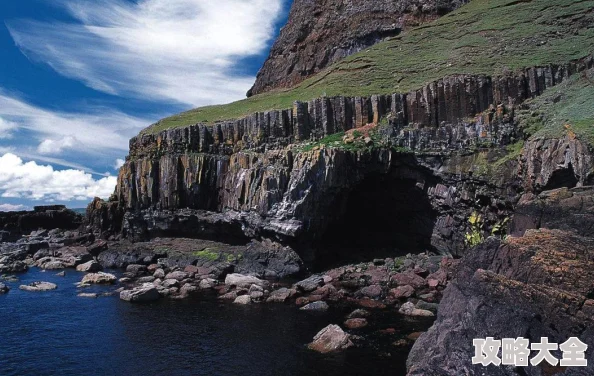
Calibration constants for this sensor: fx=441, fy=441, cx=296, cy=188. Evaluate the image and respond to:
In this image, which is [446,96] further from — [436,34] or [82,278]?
[82,278]

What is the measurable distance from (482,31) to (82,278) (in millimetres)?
64464

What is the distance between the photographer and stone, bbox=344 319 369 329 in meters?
30.3

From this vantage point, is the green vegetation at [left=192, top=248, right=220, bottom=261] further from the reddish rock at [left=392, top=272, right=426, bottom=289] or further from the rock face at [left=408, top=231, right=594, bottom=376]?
the rock face at [left=408, top=231, right=594, bottom=376]

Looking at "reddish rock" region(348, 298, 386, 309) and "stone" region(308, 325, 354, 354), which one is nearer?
"stone" region(308, 325, 354, 354)

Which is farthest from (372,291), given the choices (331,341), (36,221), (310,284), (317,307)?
(36,221)

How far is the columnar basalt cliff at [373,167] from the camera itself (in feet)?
149

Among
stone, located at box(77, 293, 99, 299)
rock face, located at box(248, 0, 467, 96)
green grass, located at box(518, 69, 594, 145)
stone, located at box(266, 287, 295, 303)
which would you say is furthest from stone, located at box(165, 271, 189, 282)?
rock face, located at box(248, 0, 467, 96)

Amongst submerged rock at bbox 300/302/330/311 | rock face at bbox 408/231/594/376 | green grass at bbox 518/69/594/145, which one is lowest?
submerged rock at bbox 300/302/330/311

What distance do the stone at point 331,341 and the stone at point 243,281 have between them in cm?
1627

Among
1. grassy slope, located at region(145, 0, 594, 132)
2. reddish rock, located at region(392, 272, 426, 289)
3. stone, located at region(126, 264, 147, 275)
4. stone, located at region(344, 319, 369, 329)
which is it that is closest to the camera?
stone, located at region(344, 319, 369, 329)

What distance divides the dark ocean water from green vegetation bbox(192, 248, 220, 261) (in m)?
14.6

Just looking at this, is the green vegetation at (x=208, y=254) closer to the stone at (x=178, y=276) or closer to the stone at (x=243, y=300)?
the stone at (x=178, y=276)

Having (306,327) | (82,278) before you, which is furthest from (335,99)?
(82,278)

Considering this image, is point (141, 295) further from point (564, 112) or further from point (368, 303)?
point (564, 112)
